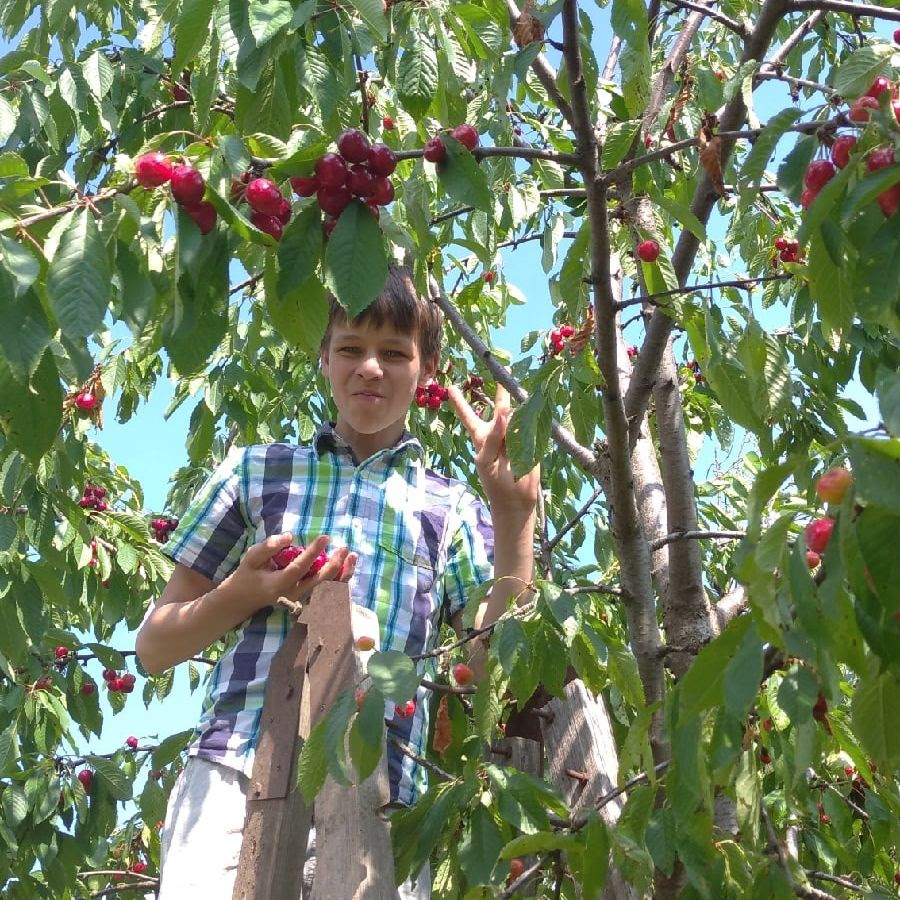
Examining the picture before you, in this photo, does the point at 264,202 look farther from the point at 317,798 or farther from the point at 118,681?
the point at 118,681

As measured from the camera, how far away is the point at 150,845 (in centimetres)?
435

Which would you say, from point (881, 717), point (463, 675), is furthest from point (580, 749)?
point (881, 717)

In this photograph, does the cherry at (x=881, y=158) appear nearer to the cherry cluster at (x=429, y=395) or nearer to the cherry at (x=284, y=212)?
the cherry at (x=284, y=212)

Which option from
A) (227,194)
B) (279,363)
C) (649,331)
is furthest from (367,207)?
(279,363)

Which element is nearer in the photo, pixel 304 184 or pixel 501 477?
pixel 304 184

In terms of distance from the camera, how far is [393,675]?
4.21 feet

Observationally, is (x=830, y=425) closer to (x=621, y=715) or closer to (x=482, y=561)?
(x=621, y=715)

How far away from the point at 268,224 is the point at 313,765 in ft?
2.08

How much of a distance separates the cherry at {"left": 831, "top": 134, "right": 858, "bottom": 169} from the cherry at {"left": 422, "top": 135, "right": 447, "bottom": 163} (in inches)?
17.9

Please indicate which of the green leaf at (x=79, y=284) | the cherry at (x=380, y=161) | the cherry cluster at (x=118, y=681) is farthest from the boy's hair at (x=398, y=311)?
the cherry cluster at (x=118, y=681)

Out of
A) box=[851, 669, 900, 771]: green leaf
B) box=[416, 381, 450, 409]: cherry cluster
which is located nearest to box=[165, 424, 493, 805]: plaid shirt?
box=[851, 669, 900, 771]: green leaf

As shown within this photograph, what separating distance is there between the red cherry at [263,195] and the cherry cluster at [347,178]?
0.03 m

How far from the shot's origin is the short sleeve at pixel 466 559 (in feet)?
7.09

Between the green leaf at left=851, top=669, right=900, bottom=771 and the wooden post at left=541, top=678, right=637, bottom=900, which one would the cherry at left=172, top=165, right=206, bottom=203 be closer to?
the green leaf at left=851, top=669, right=900, bottom=771
